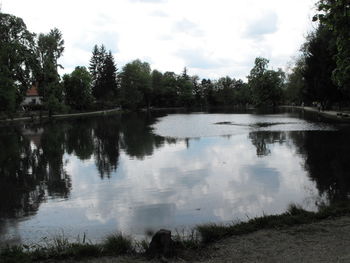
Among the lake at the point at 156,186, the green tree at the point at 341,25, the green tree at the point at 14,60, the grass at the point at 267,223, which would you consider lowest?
the lake at the point at 156,186

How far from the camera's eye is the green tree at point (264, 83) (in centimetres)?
11112

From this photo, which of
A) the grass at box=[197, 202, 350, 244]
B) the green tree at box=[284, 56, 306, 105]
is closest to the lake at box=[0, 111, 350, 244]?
the grass at box=[197, 202, 350, 244]

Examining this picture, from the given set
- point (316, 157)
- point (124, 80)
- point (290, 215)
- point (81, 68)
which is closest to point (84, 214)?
point (290, 215)

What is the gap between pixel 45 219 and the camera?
9156 mm

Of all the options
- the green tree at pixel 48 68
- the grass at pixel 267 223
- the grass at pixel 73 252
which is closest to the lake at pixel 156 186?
the grass at pixel 267 223

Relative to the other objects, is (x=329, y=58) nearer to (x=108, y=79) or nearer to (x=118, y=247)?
(x=118, y=247)

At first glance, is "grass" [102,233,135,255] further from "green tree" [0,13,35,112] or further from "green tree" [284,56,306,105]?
"green tree" [284,56,306,105]

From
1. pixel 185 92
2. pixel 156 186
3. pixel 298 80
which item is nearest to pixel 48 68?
pixel 298 80

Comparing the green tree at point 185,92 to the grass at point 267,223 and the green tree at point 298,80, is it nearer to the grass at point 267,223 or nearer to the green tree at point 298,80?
the green tree at point 298,80

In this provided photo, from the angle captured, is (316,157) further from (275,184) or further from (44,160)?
(44,160)

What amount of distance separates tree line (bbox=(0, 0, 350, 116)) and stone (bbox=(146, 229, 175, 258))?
576 centimetres

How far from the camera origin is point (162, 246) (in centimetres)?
579

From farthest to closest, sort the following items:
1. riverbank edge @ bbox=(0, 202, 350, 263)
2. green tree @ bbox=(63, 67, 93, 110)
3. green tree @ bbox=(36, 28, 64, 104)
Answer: green tree @ bbox=(63, 67, 93, 110) < green tree @ bbox=(36, 28, 64, 104) < riverbank edge @ bbox=(0, 202, 350, 263)

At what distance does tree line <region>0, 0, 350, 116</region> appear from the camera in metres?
29.2
